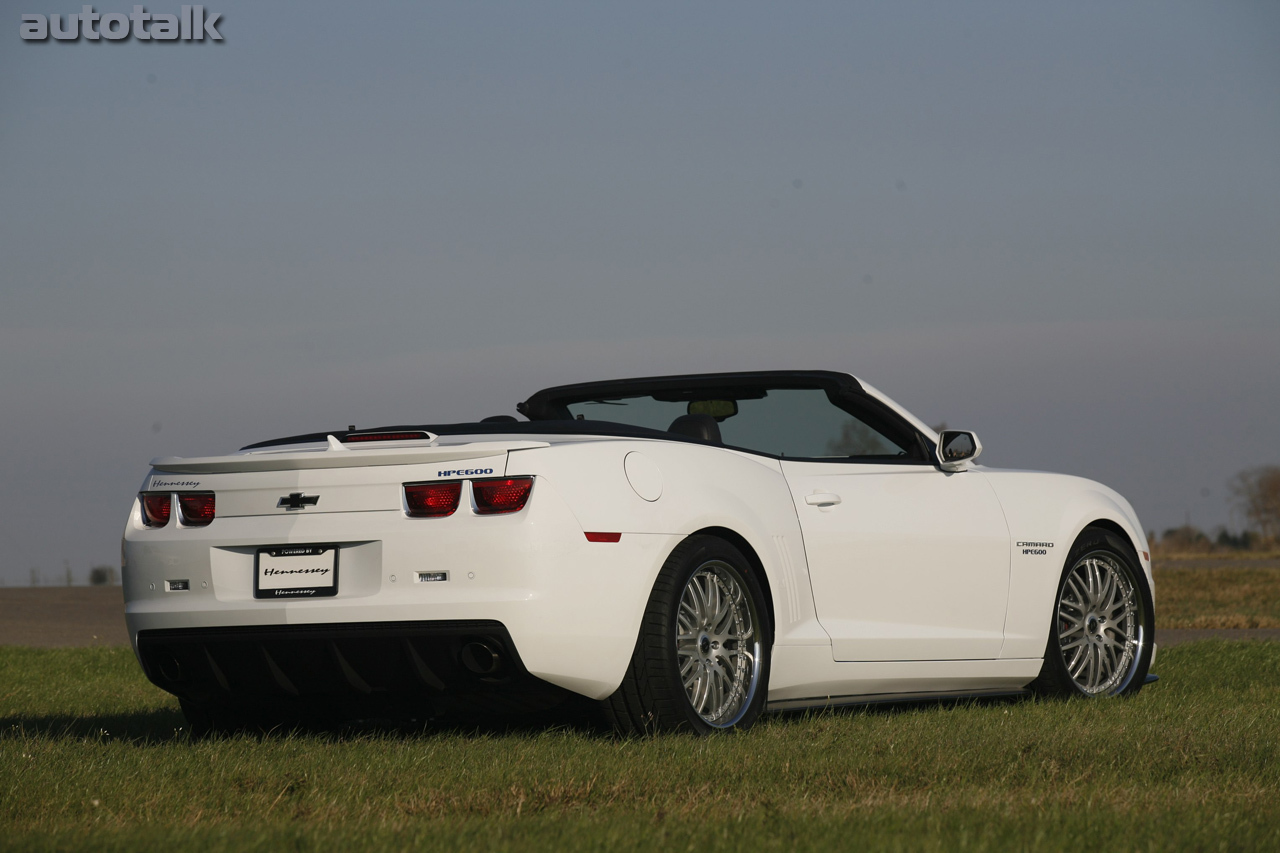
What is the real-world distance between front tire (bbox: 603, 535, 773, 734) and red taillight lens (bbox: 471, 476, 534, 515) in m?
0.65

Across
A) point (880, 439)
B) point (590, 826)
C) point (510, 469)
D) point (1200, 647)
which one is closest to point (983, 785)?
point (590, 826)

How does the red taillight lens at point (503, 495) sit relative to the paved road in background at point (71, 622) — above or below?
above

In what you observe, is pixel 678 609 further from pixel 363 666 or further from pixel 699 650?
pixel 363 666

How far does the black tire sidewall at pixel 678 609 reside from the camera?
5.68 m

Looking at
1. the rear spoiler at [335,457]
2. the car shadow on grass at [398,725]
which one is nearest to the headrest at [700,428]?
the car shadow on grass at [398,725]

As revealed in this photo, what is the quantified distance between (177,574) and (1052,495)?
14.2 ft

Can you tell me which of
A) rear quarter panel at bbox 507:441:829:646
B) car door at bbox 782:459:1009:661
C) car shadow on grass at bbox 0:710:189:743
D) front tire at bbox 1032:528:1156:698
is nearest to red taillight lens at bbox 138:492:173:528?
car shadow on grass at bbox 0:710:189:743

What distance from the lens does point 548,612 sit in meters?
5.41

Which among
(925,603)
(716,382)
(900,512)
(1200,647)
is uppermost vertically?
(716,382)

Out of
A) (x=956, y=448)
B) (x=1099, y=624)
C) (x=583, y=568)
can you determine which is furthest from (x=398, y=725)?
(x=1099, y=624)

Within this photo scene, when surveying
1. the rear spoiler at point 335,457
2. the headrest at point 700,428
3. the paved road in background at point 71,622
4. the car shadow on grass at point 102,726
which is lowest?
the paved road in background at point 71,622

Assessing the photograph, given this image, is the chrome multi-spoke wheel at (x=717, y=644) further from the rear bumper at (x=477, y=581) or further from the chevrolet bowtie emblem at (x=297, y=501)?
the chevrolet bowtie emblem at (x=297, y=501)

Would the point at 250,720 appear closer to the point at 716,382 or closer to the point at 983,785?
the point at 716,382

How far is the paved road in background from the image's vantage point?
14.0 m
